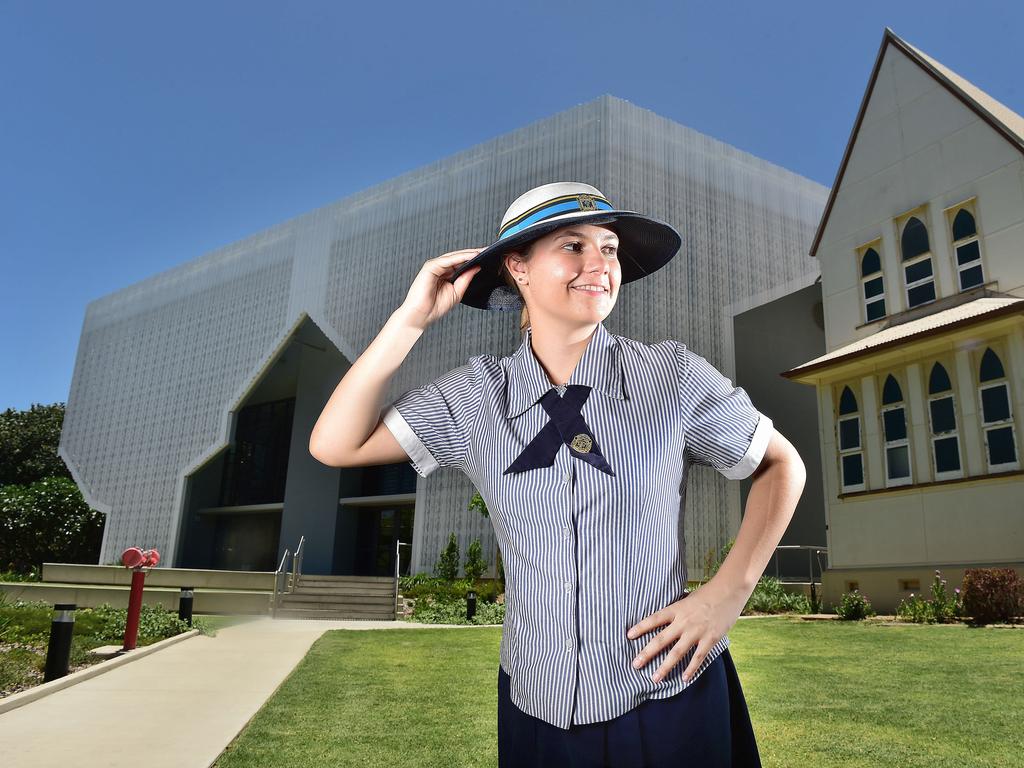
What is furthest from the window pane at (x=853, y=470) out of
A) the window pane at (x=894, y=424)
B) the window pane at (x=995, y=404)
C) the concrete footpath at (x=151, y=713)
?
the concrete footpath at (x=151, y=713)

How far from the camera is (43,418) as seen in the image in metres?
41.8

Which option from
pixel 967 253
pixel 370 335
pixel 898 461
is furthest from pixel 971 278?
pixel 370 335

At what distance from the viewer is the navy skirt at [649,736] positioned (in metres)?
1.38

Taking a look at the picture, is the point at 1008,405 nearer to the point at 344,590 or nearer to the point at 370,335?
the point at 344,590

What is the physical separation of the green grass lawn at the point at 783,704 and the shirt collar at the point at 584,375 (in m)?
3.45

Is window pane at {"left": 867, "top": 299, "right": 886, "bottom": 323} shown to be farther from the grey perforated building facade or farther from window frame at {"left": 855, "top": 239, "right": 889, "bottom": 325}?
the grey perforated building facade

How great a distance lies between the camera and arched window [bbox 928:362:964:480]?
13680 mm

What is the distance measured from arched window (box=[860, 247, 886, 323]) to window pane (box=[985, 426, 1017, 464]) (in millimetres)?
3561

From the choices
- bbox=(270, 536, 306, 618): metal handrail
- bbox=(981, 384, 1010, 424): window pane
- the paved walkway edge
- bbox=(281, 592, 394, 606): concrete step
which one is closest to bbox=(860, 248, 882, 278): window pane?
bbox=(981, 384, 1010, 424): window pane

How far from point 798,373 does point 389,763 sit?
13828 mm

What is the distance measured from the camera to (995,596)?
35.3ft

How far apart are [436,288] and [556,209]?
31 centimetres

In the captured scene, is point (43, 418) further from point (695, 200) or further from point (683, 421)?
point (683, 421)

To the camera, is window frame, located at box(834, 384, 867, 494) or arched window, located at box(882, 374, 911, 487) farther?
window frame, located at box(834, 384, 867, 494)
